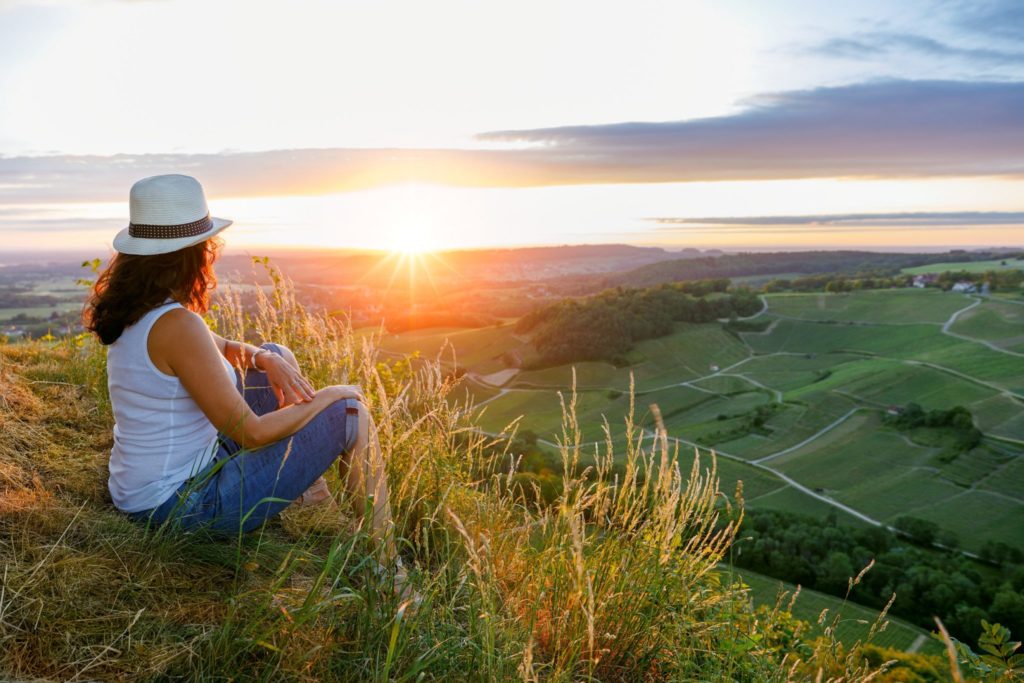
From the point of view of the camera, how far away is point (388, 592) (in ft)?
6.91

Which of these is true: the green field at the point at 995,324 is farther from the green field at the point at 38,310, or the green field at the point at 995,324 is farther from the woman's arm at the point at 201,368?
the woman's arm at the point at 201,368

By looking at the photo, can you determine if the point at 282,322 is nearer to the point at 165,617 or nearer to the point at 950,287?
the point at 165,617

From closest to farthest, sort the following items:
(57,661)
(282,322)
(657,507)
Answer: (57,661), (657,507), (282,322)

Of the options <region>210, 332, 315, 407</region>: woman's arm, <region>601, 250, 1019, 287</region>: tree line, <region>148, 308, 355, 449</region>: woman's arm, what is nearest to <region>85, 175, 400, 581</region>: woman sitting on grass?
<region>148, 308, 355, 449</region>: woman's arm

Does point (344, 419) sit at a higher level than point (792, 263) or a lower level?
higher

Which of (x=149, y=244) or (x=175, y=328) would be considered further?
(x=149, y=244)

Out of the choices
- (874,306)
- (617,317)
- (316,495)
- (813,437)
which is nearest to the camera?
(316,495)

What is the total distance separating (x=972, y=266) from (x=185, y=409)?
13391 centimetres

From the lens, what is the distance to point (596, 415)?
64.8 meters

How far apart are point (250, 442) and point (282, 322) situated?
9.48 ft

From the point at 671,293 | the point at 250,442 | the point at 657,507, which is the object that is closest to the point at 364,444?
the point at 250,442

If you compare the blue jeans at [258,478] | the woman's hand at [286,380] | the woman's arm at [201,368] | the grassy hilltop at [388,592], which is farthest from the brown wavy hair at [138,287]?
the grassy hilltop at [388,592]

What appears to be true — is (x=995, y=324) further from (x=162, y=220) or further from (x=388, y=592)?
(x=162, y=220)

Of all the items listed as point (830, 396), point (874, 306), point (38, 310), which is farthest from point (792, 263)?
point (38, 310)
